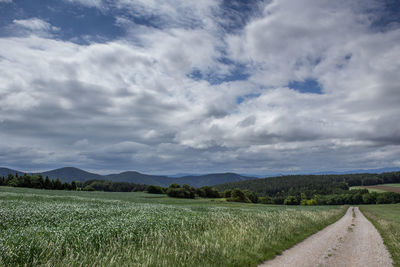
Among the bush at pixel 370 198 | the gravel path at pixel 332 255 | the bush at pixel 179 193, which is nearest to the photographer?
the gravel path at pixel 332 255


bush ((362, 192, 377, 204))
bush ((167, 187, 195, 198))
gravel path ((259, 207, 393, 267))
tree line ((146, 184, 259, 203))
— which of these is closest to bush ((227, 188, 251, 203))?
tree line ((146, 184, 259, 203))

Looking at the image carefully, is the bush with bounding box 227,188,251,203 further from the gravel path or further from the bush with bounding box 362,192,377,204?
the gravel path

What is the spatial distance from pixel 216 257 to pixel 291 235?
928cm

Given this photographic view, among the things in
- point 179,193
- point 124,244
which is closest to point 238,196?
point 179,193

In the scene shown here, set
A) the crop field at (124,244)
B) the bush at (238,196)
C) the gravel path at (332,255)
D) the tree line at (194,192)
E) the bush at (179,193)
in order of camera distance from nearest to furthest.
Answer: the crop field at (124,244) < the gravel path at (332,255) < the bush at (179,193) < the tree line at (194,192) < the bush at (238,196)

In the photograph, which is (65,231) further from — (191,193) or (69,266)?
(191,193)

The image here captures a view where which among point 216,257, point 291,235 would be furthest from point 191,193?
point 216,257

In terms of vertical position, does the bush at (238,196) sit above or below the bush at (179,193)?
below

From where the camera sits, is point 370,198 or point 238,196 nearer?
point 238,196

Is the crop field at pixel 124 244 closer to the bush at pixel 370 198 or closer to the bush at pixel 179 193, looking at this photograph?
the bush at pixel 179 193

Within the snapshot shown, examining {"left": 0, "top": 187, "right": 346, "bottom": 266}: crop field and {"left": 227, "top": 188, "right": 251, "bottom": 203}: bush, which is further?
{"left": 227, "top": 188, "right": 251, "bottom": 203}: bush

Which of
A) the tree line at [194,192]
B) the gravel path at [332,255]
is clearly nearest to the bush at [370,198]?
the tree line at [194,192]

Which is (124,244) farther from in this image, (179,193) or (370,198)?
(370,198)

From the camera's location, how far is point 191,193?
11112 centimetres
